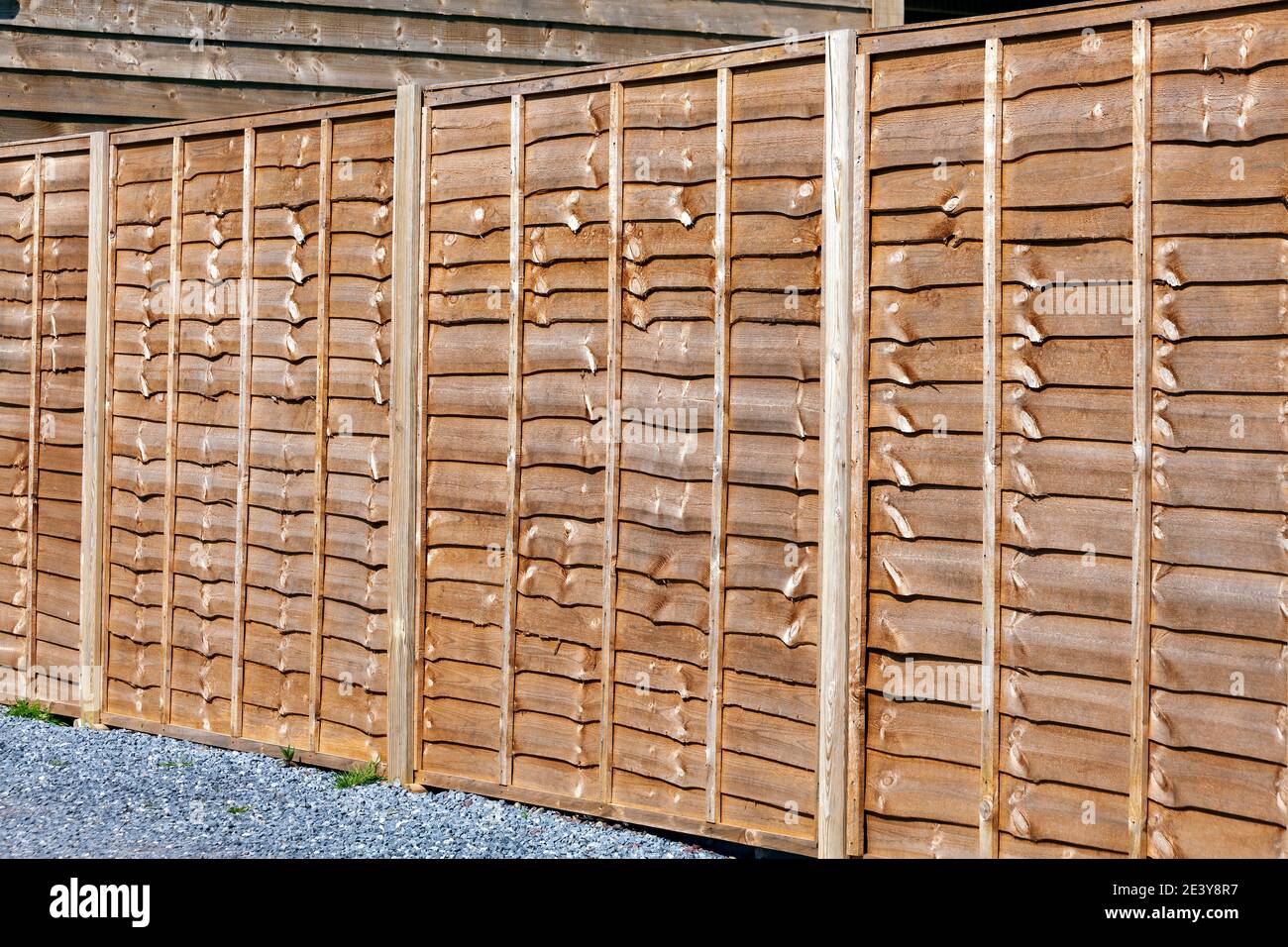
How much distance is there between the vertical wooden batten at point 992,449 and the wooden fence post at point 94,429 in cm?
456

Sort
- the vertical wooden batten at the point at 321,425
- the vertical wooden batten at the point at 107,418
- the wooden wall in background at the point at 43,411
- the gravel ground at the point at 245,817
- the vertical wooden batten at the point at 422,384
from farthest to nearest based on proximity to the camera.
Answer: the wooden wall in background at the point at 43,411 → the vertical wooden batten at the point at 107,418 → the vertical wooden batten at the point at 321,425 → the vertical wooden batten at the point at 422,384 → the gravel ground at the point at 245,817

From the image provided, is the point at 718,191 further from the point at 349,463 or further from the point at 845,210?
the point at 349,463

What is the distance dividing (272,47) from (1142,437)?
651 centimetres

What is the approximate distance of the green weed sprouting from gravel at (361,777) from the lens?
607 cm

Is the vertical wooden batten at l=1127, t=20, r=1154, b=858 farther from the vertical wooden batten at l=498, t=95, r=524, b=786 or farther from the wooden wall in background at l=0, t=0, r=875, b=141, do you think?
the wooden wall in background at l=0, t=0, r=875, b=141

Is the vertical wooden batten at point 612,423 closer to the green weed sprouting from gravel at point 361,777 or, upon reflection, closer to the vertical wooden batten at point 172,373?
the green weed sprouting from gravel at point 361,777

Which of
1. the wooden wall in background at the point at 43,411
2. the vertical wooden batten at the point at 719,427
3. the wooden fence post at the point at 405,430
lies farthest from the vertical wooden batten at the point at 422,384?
the wooden wall in background at the point at 43,411

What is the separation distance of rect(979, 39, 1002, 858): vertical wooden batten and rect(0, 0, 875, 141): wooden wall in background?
4.70m

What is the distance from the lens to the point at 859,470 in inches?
192

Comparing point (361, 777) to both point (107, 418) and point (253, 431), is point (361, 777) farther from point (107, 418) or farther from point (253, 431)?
point (107, 418)

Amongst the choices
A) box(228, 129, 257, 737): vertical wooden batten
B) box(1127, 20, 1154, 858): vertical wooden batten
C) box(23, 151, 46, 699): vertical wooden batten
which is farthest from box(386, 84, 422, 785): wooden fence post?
box(1127, 20, 1154, 858): vertical wooden batten

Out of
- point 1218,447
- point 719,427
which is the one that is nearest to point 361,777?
point 719,427

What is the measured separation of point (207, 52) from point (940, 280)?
19.2 ft

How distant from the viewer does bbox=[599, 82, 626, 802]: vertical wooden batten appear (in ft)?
17.8
